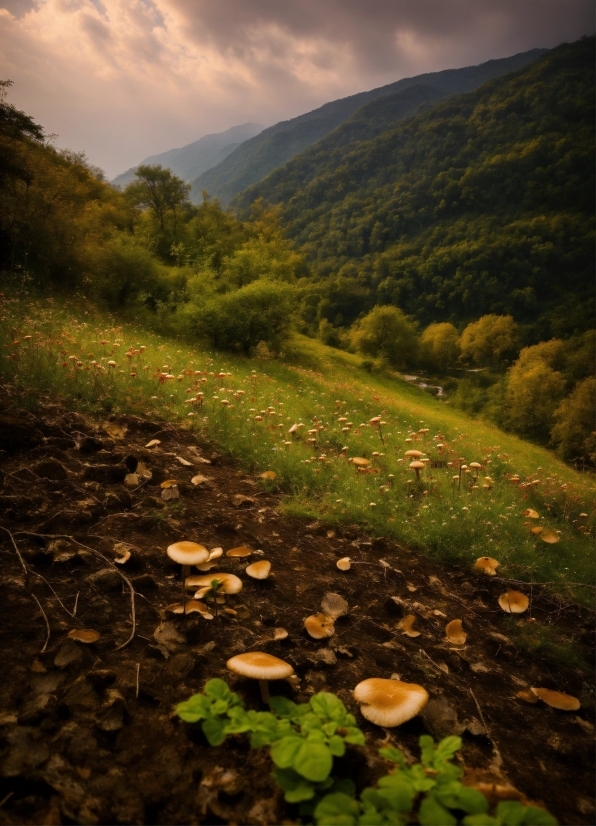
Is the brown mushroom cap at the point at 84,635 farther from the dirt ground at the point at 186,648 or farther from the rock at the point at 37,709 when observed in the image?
the rock at the point at 37,709

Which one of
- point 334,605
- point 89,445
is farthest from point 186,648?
point 89,445

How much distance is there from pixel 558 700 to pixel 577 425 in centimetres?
4274

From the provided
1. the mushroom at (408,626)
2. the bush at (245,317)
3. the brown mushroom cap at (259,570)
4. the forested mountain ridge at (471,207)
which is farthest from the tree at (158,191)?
the mushroom at (408,626)

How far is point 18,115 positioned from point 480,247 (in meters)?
103

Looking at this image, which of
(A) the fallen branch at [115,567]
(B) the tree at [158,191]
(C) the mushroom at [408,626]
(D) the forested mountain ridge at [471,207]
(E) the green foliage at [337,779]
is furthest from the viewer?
(D) the forested mountain ridge at [471,207]

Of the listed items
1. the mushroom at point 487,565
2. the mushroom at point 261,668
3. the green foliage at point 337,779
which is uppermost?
the green foliage at point 337,779

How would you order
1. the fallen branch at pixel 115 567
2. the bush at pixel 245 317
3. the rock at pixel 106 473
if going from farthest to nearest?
the bush at pixel 245 317
the rock at pixel 106 473
the fallen branch at pixel 115 567

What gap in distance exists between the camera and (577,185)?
10975 centimetres

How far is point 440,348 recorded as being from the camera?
2677 inches

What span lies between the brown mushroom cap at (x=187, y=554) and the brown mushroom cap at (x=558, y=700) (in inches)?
95.7

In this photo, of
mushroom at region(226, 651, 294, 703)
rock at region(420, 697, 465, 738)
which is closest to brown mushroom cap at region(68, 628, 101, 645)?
mushroom at region(226, 651, 294, 703)

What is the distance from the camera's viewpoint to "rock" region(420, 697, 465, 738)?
211cm

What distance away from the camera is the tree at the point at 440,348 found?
68250 mm

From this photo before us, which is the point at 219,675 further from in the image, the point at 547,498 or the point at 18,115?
the point at 18,115
